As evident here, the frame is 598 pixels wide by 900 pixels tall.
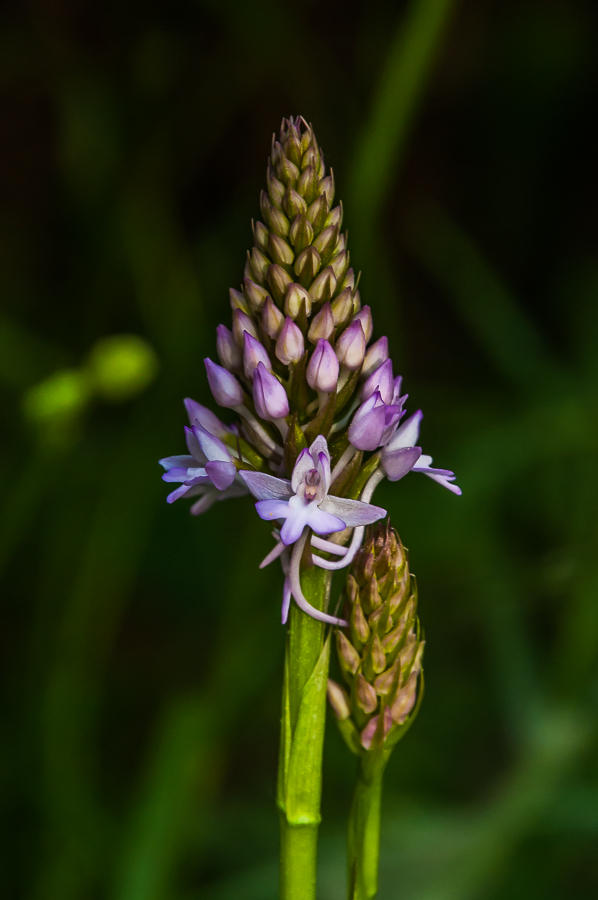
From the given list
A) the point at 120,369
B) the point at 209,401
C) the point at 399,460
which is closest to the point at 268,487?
the point at 399,460

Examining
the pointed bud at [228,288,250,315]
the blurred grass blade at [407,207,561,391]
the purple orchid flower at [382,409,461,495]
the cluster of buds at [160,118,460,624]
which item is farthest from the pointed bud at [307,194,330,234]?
the blurred grass blade at [407,207,561,391]

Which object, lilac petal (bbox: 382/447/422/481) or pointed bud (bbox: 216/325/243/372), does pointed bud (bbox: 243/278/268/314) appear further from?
lilac petal (bbox: 382/447/422/481)

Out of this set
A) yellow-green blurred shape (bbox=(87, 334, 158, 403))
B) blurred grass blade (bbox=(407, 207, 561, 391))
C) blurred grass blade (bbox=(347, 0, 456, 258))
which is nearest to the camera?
blurred grass blade (bbox=(347, 0, 456, 258))

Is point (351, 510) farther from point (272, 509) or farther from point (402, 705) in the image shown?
point (402, 705)

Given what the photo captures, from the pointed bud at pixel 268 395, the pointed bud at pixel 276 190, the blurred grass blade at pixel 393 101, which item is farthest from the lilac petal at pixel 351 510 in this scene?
the blurred grass blade at pixel 393 101

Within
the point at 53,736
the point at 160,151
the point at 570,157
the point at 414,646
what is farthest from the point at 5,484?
the point at 570,157

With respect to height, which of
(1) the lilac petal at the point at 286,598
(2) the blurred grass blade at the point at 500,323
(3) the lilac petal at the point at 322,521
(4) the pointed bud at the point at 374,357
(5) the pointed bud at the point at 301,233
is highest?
(2) the blurred grass blade at the point at 500,323

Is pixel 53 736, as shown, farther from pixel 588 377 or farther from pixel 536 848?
pixel 588 377

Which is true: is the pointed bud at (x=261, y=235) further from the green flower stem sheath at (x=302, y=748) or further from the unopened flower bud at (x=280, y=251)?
the green flower stem sheath at (x=302, y=748)
